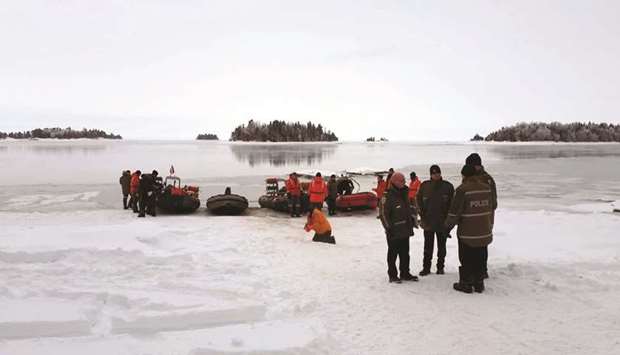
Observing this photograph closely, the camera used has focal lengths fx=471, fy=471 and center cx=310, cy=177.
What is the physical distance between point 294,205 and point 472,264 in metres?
9.59

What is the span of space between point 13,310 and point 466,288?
17.0 feet

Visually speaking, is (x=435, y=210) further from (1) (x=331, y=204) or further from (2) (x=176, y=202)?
(2) (x=176, y=202)

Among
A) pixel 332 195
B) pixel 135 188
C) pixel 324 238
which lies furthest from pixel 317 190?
pixel 135 188

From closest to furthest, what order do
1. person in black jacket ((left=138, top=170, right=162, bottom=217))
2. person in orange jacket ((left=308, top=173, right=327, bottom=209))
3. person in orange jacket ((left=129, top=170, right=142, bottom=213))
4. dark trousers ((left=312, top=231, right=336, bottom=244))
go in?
dark trousers ((left=312, top=231, right=336, bottom=244)) → person in orange jacket ((left=308, top=173, right=327, bottom=209)) → person in black jacket ((left=138, top=170, right=162, bottom=217)) → person in orange jacket ((left=129, top=170, right=142, bottom=213))

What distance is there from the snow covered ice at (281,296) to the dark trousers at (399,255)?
0.73ft

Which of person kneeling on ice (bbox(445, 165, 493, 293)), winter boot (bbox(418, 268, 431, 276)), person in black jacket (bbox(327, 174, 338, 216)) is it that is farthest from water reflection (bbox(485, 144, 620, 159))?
person kneeling on ice (bbox(445, 165, 493, 293))

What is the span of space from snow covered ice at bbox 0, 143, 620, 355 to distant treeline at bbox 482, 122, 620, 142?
593 ft

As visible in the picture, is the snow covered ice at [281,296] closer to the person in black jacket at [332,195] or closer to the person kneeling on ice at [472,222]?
the person kneeling on ice at [472,222]

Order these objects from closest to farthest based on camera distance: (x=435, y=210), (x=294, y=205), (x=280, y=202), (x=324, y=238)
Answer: (x=435, y=210) → (x=324, y=238) → (x=294, y=205) → (x=280, y=202)

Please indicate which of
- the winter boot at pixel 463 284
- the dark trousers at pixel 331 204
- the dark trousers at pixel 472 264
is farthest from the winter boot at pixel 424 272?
the dark trousers at pixel 331 204

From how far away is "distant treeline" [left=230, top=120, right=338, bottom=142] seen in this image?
175500 mm

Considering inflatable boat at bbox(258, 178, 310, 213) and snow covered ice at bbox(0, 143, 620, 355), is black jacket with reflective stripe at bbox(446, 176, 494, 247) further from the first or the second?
inflatable boat at bbox(258, 178, 310, 213)

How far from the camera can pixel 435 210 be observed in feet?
22.0

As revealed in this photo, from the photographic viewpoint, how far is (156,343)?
14.4 feet
